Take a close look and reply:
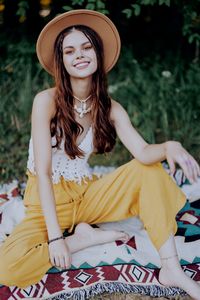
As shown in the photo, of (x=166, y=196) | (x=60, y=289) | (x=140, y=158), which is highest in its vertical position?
(x=140, y=158)

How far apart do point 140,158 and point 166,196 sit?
19cm

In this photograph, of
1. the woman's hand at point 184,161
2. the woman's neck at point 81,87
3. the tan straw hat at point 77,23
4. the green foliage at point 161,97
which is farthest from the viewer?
the green foliage at point 161,97

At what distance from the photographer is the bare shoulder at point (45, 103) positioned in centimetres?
230

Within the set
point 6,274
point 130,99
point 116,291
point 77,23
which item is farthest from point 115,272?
point 130,99

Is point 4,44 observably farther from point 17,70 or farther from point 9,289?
point 9,289

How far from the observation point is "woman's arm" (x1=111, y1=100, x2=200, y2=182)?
1986mm

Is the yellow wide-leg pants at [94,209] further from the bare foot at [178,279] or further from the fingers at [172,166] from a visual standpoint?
the fingers at [172,166]

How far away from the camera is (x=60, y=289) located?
2207mm

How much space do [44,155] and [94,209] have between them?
340 millimetres

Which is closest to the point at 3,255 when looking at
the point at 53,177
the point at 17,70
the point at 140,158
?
the point at 53,177

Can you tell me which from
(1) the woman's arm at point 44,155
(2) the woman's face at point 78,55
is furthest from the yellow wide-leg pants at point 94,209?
(2) the woman's face at point 78,55

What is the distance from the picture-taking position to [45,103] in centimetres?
230

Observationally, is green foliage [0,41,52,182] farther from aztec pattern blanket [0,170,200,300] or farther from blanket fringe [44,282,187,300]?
blanket fringe [44,282,187,300]

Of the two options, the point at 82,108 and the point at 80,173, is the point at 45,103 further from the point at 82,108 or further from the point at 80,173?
the point at 80,173
